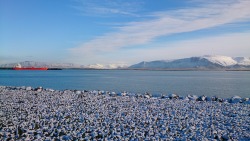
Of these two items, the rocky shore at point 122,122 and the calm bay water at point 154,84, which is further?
the calm bay water at point 154,84

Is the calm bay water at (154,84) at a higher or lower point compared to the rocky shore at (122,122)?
lower

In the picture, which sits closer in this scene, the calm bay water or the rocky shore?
the rocky shore

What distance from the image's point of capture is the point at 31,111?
14.3m

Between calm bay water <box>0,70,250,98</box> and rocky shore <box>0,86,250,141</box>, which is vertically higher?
rocky shore <box>0,86,250,141</box>

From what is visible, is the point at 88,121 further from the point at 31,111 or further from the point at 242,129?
the point at 242,129

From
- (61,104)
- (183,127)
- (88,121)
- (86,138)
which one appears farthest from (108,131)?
(61,104)

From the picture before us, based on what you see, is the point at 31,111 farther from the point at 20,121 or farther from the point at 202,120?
the point at 202,120

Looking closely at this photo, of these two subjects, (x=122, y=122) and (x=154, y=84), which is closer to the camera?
(x=122, y=122)

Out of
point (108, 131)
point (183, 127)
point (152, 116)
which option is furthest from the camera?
point (152, 116)

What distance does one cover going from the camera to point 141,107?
51.4 feet

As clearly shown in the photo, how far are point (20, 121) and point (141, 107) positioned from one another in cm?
678

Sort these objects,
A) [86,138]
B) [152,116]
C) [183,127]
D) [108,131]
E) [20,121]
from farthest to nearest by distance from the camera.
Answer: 1. [152,116]
2. [20,121]
3. [183,127]
4. [108,131]
5. [86,138]

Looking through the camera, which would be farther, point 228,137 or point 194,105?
point 194,105

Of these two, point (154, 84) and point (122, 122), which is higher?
point (122, 122)
